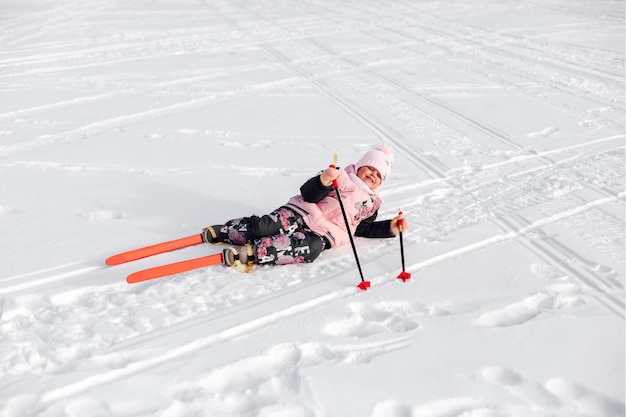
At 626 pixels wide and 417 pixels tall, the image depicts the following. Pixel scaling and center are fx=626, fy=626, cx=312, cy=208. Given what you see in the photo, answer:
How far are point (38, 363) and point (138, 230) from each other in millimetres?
1542

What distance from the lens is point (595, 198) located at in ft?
15.0

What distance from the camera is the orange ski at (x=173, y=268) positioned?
3539 mm

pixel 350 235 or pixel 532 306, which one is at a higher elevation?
pixel 350 235

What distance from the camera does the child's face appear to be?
4051 mm

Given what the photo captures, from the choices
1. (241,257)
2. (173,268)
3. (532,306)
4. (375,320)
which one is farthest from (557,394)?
(173,268)

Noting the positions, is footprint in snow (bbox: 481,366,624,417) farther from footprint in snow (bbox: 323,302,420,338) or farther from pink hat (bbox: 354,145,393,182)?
pink hat (bbox: 354,145,393,182)

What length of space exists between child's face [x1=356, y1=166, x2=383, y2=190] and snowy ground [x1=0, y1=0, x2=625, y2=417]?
410 millimetres

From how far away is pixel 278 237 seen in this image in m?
3.71

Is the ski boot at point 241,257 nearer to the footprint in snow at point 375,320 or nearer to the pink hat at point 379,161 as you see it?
the footprint in snow at point 375,320

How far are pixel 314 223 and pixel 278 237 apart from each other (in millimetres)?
287

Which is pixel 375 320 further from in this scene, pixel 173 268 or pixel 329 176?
pixel 173 268

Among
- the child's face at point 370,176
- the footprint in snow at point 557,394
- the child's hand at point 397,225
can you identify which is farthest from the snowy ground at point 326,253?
the child's face at point 370,176

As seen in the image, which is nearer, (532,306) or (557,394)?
(557,394)

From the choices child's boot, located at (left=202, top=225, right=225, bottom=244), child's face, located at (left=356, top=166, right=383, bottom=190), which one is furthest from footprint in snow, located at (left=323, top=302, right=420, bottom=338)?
child's boot, located at (left=202, top=225, right=225, bottom=244)
